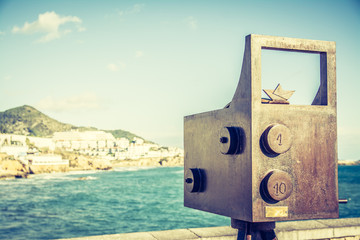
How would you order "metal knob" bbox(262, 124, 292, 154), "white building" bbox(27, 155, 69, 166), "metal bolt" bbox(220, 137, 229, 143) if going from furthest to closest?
1. "white building" bbox(27, 155, 69, 166)
2. "metal bolt" bbox(220, 137, 229, 143)
3. "metal knob" bbox(262, 124, 292, 154)

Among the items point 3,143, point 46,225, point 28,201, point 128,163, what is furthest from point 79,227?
point 128,163

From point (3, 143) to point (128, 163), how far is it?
51.3m

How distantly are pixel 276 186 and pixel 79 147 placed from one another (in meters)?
133

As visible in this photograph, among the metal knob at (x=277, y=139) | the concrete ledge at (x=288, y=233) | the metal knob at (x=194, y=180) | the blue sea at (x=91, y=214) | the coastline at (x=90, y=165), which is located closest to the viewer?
the metal knob at (x=277, y=139)

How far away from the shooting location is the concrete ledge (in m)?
3.86

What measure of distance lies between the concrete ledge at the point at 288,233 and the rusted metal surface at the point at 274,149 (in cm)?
163

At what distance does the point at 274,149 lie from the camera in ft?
6.57

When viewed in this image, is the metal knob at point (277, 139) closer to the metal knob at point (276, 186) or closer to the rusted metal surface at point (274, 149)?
the rusted metal surface at point (274, 149)

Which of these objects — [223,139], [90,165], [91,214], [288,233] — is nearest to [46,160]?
[90,165]

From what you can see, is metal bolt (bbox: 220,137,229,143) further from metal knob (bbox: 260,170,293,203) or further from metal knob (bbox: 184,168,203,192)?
metal knob (bbox: 184,168,203,192)

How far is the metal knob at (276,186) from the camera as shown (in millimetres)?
1997

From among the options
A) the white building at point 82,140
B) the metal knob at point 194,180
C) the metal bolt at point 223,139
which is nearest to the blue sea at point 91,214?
the metal knob at point 194,180

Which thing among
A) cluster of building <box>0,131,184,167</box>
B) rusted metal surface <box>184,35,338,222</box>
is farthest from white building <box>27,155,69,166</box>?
rusted metal surface <box>184,35,338,222</box>

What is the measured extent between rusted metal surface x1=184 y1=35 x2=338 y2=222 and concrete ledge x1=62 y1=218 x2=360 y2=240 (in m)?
1.63
